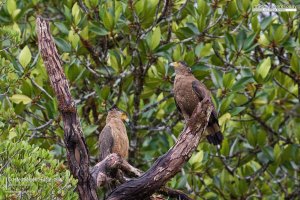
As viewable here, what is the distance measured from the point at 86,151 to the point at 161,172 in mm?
501

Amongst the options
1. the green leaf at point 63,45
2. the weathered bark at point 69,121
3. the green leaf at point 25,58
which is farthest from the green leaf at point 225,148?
the weathered bark at point 69,121

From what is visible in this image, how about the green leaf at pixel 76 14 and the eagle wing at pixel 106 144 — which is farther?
the green leaf at pixel 76 14

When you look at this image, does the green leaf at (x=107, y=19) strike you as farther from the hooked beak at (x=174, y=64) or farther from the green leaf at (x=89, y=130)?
the green leaf at (x=89, y=130)

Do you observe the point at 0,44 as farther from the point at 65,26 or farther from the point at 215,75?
the point at 215,75

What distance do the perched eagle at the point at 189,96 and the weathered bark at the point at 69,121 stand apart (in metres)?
1.81

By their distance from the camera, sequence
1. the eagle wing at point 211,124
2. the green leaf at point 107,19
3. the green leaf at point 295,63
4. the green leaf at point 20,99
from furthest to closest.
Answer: the green leaf at point 295,63 < the green leaf at point 107,19 < the green leaf at point 20,99 < the eagle wing at point 211,124

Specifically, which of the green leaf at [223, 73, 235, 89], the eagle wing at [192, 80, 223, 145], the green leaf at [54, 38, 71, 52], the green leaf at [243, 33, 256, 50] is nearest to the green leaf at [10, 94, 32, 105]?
the green leaf at [54, 38, 71, 52]

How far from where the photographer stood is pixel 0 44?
650 centimetres

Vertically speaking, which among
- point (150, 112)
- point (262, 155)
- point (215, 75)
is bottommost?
point (262, 155)

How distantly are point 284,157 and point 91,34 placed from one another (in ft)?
7.37

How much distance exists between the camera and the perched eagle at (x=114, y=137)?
20.4ft

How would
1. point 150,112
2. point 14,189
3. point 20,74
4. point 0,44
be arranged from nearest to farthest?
point 14,189 < point 20,74 < point 0,44 < point 150,112

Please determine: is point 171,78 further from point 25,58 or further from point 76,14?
point 25,58

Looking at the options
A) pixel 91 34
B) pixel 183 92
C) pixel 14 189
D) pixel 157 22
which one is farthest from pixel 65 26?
pixel 14 189
